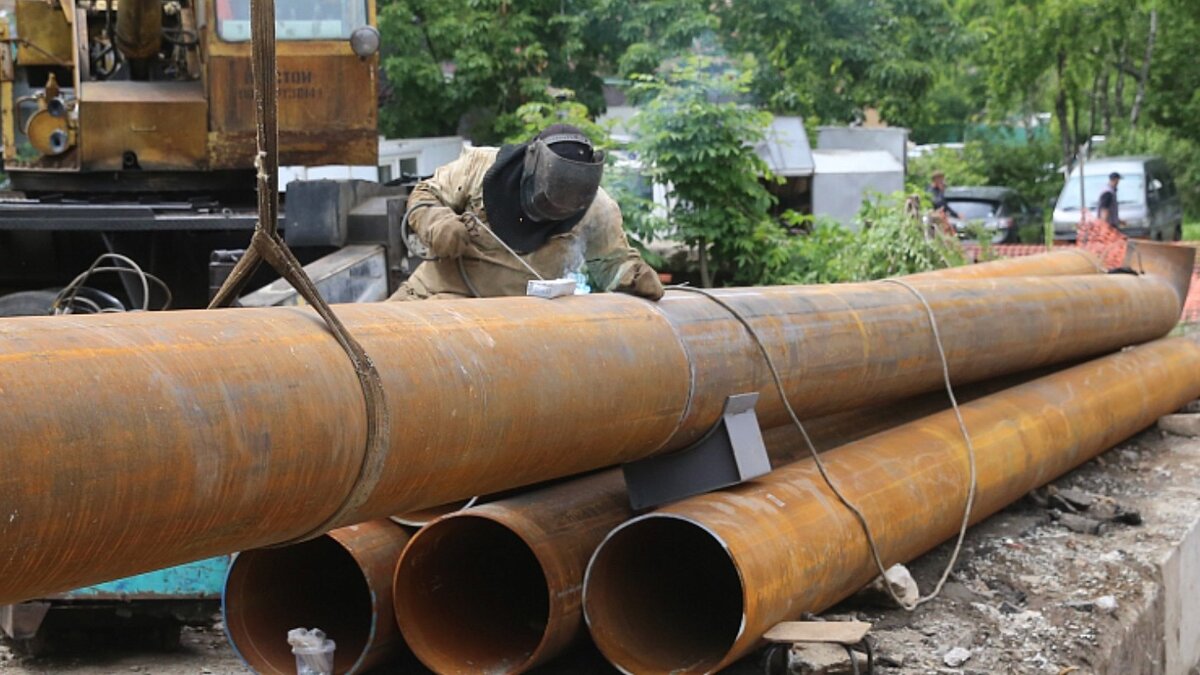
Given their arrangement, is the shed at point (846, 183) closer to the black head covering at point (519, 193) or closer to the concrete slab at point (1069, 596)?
the concrete slab at point (1069, 596)

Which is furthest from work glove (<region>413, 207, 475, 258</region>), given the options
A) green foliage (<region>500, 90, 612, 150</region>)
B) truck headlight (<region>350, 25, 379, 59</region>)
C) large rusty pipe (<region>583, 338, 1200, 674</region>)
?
green foliage (<region>500, 90, 612, 150</region>)

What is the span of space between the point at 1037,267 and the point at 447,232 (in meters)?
4.37

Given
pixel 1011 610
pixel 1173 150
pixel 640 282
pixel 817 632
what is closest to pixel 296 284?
pixel 640 282

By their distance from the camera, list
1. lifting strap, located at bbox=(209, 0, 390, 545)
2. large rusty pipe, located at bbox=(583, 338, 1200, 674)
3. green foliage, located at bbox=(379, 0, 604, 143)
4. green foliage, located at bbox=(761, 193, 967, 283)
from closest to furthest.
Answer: lifting strap, located at bbox=(209, 0, 390, 545) < large rusty pipe, located at bbox=(583, 338, 1200, 674) < green foliage, located at bbox=(761, 193, 967, 283) < green foliage, located at bbox=(379, 0, 604, 143)

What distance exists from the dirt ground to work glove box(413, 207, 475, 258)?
1.65 m

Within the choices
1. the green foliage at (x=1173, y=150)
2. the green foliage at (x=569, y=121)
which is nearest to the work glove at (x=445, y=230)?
the green foliage at (x=569, y=121)

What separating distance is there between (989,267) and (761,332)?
13.0 feet

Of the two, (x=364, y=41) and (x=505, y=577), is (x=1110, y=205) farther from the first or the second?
(x=505, y=577)

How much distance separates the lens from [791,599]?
4.41 m

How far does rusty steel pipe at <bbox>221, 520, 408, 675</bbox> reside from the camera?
4641mm

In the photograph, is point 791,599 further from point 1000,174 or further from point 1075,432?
point 1000,174

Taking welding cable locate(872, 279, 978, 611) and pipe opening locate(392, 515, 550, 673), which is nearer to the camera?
pipe opening locate(392, 515, 550, 673)

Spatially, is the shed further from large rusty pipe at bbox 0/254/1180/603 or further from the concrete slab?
large rusty pipe at bbox 0/254/1180/603

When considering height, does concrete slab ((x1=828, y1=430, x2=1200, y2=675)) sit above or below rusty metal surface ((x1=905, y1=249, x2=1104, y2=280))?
below
